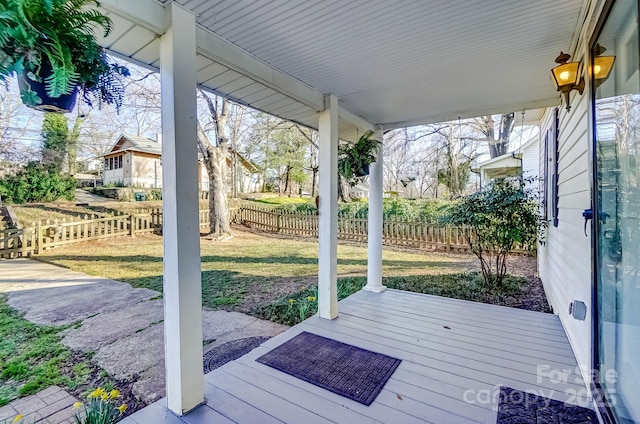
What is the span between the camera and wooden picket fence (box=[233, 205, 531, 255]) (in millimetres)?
6910

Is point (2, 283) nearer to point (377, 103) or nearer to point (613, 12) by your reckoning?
point (377, 103)

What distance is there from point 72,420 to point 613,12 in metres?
3.50

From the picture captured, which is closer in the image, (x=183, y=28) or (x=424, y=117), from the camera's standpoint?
(x=183, y=28)

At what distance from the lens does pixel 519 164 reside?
8.16m

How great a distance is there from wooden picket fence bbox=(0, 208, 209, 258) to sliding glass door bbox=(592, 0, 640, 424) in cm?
724

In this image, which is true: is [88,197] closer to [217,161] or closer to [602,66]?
[217,161]

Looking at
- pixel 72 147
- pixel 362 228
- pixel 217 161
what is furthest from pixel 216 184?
pixel 72 147

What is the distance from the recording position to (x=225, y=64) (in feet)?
6.59

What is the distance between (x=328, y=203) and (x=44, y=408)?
2.53 meters

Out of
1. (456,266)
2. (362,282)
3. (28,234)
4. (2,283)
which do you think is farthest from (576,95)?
(28,234)

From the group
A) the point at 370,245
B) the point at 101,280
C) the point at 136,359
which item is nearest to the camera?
the point at 136,359

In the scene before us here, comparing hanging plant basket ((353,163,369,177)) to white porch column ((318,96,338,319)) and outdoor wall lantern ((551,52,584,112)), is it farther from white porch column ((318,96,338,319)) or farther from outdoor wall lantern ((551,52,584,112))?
outdoor wall lantern ((551,52,584,112))

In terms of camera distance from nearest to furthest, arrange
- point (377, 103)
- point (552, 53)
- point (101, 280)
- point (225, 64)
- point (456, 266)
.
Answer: point (225, 64)
point (552, 53)
point (377, 103)
point (101, 280)
point (456, 266)

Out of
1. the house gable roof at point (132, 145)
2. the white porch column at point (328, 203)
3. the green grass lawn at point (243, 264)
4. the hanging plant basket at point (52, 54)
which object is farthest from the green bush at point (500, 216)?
the house gable roof at point (132, 145)
